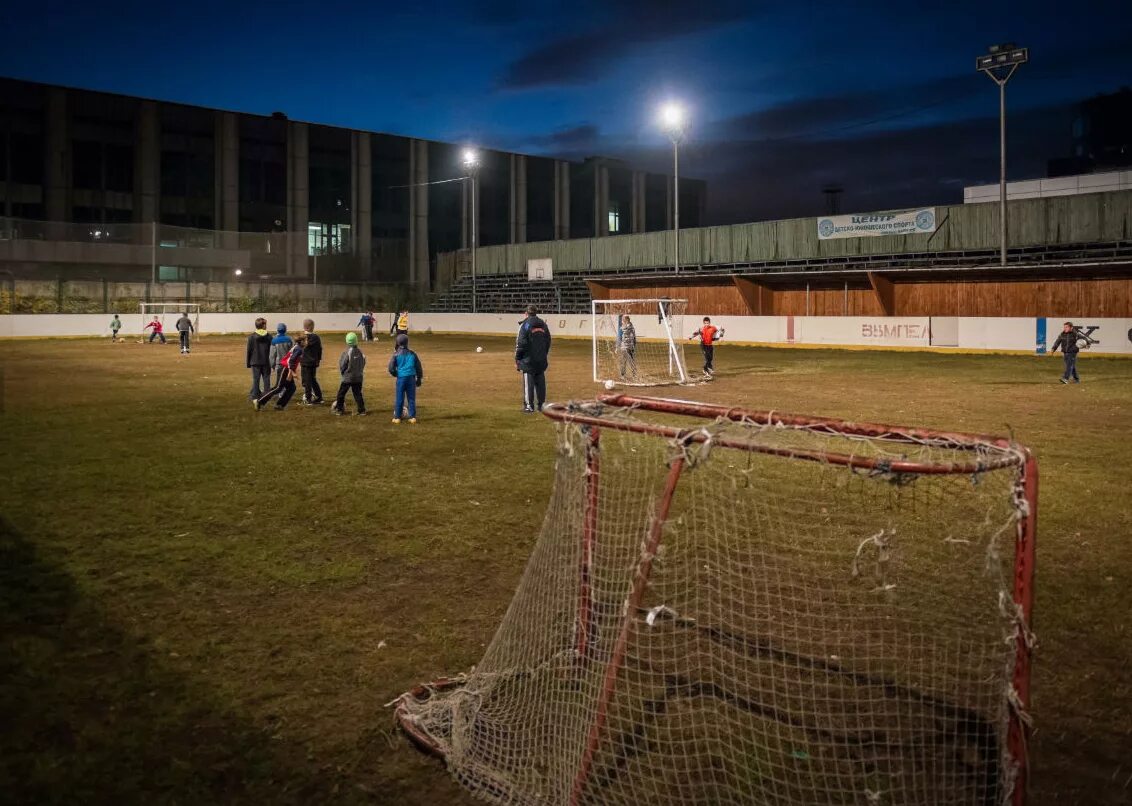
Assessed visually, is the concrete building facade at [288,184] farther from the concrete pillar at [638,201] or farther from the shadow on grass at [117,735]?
the shadow on grass at [117,735]

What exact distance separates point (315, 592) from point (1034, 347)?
33386mm

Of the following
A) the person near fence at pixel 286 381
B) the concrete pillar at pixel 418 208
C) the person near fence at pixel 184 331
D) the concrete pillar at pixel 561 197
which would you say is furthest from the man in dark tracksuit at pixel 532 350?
the concrete pillar at pixel 561 197

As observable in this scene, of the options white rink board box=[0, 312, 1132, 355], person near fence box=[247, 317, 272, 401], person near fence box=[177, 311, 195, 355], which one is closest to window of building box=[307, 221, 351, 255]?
white rink board box=[0, 312, 1132, 355]

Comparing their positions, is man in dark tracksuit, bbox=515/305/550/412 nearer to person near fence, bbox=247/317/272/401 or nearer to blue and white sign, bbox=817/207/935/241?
person near fence, bbox=247/317/272/401

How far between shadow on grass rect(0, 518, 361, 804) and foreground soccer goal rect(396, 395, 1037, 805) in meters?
0.81

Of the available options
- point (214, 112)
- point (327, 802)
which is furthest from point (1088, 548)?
point (214, 112)

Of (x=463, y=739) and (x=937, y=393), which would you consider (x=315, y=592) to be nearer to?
(x=463, y=739)

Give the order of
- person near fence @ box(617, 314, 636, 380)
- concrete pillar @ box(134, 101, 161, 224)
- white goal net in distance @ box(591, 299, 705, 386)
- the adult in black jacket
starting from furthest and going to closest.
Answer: concrete pillar @ box(134, 101, 161, 224) < person near fence @ box(617, 314, 636, 380) < white goal net in distance @ box(591, 299, 705, 386) < the adult in black jacket

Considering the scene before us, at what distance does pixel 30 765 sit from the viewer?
462 centimetres

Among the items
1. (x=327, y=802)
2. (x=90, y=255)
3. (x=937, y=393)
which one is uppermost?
(x=90, y=255)

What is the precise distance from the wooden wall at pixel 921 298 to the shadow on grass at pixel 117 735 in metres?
37.4

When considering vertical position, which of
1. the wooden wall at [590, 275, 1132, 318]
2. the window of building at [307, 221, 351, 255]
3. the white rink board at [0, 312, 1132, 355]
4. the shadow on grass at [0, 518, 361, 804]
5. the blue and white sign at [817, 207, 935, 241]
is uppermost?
the window of building at [307, 221, 351, 255]

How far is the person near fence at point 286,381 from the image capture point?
58.5ft

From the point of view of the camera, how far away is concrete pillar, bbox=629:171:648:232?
7850 cm
